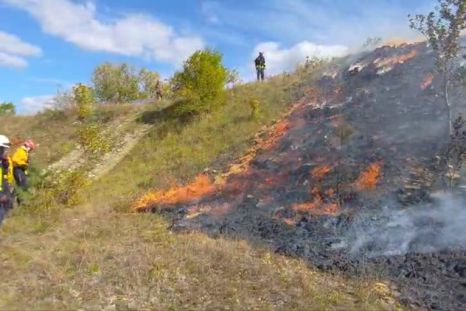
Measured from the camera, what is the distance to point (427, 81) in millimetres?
15633

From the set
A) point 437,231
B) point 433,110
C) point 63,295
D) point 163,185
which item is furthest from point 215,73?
point 63,295

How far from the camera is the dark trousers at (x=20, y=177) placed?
36.0 ft

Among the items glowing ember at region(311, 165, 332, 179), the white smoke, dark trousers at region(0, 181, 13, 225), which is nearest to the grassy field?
dark trousers at region(0, 181, 13, 225)

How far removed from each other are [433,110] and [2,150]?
10.9 meters

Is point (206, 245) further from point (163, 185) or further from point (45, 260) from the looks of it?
point (163, 185)

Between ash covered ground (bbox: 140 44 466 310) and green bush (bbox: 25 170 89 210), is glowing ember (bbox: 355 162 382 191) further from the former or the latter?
green bush (bbox: 25 170 89 210)

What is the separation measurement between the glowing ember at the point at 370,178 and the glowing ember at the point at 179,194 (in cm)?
413

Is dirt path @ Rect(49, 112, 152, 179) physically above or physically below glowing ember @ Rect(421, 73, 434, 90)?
below

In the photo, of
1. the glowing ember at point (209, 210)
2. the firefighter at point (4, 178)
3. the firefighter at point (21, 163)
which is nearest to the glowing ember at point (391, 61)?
the glowing ember at point (209, 210)

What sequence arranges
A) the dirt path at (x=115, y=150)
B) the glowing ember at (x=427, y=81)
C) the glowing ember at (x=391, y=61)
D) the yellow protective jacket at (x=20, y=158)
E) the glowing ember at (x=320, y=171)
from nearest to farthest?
the yellow protective jacket at (x=20, y=158), the glowing ember at (x=320, y=171), the glowing ember at (x=427, y=81), the glowing ember at (x=391, y=61), the dirt path at (x=115, y=150)

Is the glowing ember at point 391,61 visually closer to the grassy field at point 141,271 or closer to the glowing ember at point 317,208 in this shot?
the glowing ember at point 317,208

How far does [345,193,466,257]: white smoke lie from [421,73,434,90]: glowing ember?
20.5ft

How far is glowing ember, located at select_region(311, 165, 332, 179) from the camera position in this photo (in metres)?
12.4

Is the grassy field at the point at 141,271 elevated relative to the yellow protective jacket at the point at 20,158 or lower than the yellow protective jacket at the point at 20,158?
lower
